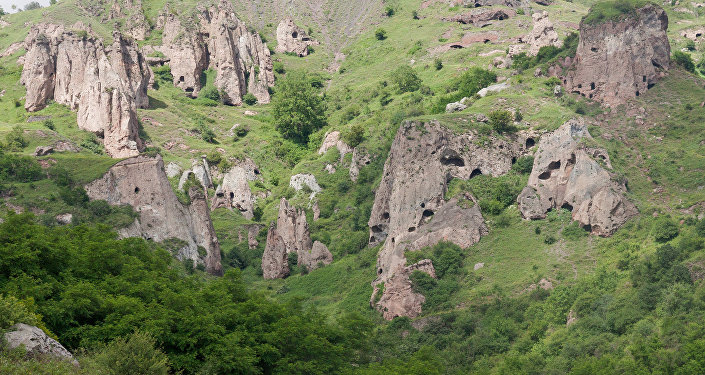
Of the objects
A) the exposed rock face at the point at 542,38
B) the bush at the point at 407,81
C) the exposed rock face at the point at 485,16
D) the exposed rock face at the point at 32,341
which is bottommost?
the bush at the point at 407,81

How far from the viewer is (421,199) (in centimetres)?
9769

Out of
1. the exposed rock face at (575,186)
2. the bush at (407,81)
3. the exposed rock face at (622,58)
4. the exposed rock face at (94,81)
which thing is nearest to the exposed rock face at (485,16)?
the bush at (407,81)

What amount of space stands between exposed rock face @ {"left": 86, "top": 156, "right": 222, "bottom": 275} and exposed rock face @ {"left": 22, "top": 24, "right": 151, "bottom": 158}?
72.7 feet

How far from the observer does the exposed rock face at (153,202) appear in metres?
94.5

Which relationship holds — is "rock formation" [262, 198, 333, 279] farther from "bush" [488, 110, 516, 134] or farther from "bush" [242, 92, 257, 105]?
"bush" [242, 92, 257, 105]

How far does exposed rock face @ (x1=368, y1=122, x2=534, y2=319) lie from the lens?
91188 millimetres

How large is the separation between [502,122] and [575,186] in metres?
16.5

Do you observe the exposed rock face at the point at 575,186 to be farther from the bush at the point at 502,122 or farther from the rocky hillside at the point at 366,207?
the bush at the point at 502,122

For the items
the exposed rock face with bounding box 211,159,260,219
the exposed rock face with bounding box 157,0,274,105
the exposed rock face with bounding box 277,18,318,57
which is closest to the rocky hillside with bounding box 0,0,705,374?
the exposed rock face with bounding box 211,159,260,219

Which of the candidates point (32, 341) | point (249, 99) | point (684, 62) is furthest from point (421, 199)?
point (249, 99)

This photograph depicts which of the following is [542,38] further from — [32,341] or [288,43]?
[32,341]

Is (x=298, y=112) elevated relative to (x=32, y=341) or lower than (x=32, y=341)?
lower

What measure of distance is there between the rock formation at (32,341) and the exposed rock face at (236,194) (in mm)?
83689

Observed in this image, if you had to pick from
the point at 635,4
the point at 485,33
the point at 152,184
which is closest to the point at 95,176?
the point at 152,184
